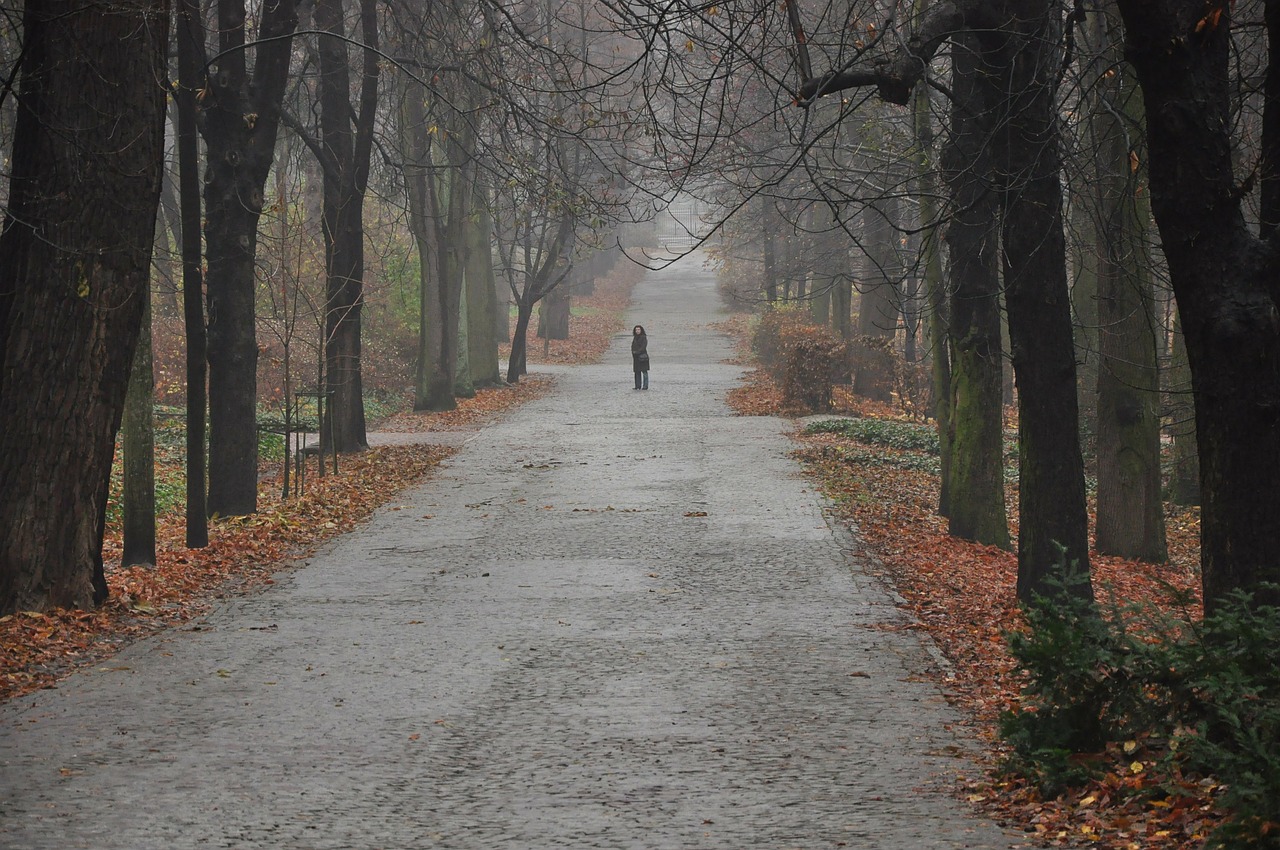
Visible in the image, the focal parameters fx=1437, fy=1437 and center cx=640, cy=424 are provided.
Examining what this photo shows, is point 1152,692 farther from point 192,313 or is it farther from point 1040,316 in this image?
point 192,313

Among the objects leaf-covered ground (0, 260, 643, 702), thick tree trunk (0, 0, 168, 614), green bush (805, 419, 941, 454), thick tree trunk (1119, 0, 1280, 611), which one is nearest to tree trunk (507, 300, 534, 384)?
leaf-covered ground (0, 260, 643, 702)

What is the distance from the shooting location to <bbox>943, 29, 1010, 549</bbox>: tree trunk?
510 inches

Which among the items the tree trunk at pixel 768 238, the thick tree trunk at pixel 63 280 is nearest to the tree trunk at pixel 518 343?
the tree trunk at pixel 768 238

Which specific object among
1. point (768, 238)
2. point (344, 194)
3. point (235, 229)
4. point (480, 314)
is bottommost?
point (480, 314)

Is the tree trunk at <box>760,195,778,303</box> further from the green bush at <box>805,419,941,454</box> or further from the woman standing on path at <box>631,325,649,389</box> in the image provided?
the green bush at <box>805,419,941,454</box>

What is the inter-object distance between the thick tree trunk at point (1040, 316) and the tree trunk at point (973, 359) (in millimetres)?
1814

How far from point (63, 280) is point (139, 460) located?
2945 millimetres

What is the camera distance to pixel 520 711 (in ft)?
27.3

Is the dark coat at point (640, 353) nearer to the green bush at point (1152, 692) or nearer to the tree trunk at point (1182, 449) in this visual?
the tree trunk at point (1182, 449)

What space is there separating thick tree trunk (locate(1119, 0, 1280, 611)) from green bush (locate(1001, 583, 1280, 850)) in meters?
0.52

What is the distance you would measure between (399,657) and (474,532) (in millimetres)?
6001

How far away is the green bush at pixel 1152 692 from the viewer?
17.8ft

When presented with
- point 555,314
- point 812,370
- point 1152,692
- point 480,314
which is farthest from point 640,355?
point 1152,692

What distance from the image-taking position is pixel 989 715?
811cm
